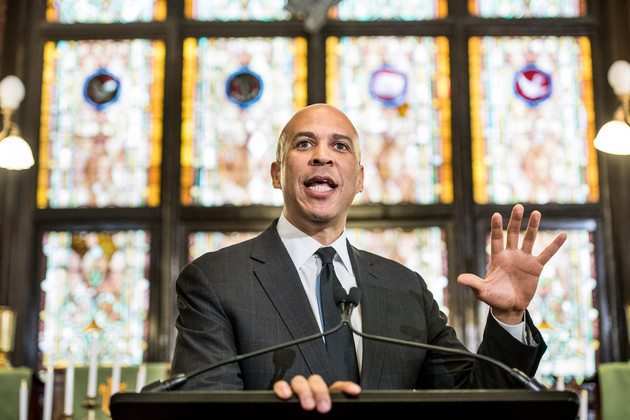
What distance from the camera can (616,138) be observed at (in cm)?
397

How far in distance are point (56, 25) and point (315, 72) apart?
163 centimetres

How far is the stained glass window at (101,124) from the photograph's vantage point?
491 centimetres

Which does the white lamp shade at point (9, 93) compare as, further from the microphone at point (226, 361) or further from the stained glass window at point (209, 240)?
the microphone at point (226, 361)

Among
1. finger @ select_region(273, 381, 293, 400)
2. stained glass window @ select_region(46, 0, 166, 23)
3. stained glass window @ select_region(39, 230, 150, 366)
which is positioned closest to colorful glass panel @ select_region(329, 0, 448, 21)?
stained glass window @ select_region(46, 0, 166, 23)

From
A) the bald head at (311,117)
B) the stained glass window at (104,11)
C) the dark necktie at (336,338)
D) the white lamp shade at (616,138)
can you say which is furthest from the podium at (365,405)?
the stained glass window at (104,11)

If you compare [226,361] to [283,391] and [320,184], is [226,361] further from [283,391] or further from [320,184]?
[320,184]

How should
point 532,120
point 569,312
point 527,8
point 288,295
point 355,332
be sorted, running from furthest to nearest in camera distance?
point 527,8 < point 532,120 < point 569,312 < point 288,295 < point 355,332

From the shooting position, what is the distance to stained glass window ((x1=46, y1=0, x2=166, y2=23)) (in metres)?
5.20

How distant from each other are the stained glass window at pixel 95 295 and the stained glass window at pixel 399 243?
0.36m

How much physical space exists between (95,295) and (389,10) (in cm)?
246

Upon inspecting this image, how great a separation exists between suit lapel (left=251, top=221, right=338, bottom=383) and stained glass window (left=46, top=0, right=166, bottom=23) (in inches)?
138

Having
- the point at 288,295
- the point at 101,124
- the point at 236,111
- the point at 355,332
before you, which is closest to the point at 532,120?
the point at 236,111

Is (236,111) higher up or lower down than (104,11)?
lower down

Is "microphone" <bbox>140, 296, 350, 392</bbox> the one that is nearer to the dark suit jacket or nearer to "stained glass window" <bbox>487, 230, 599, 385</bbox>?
the dark suit jacket
